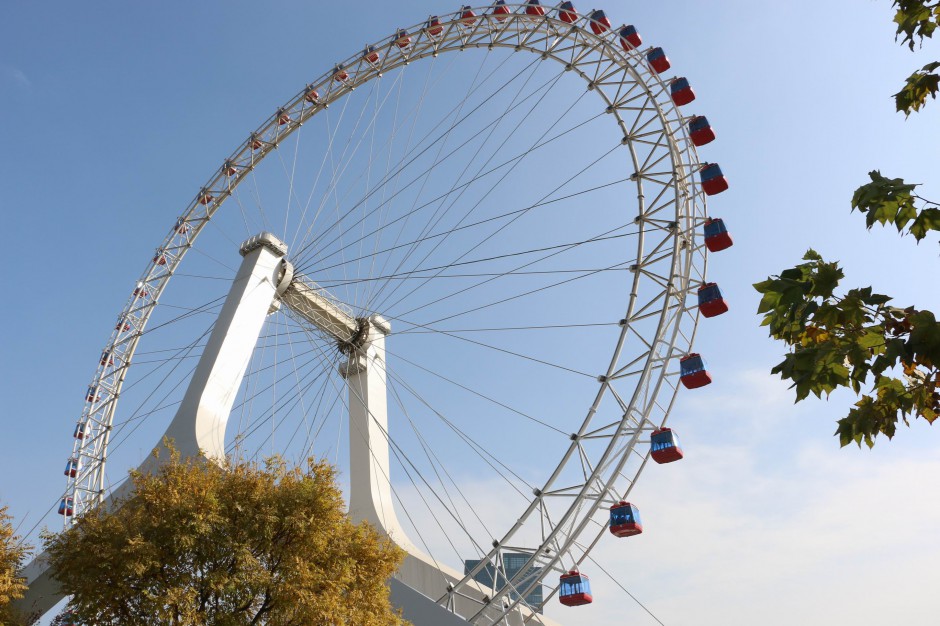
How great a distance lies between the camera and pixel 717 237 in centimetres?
2262

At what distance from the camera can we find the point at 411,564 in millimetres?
23000

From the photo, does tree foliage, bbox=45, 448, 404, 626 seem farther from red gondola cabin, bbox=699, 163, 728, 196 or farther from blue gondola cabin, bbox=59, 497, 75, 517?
blue gondola cabin, bbox=59, 497, 75, 517

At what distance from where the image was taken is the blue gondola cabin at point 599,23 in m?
26.4

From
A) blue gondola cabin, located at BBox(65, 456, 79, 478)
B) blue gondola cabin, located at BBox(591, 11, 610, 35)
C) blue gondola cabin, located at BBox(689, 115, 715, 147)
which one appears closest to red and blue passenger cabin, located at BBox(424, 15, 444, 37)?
blue gondola cabin, located at BBox(591, 11, 610, 35)

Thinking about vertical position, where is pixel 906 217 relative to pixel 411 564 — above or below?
below

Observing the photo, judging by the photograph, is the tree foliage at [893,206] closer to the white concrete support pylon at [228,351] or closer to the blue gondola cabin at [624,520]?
the blue gondola cabin at [624,520]

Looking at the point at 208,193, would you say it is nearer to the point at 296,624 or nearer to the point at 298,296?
the point at 298,296

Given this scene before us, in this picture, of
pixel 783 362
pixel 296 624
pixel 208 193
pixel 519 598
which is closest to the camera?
pixel 783 362

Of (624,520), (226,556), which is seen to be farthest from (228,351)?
(624,520)

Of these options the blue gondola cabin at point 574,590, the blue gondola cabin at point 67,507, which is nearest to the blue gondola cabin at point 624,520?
the blue gondola cabin at point 574,590

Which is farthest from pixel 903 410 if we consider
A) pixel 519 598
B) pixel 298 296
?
pixel 298 296

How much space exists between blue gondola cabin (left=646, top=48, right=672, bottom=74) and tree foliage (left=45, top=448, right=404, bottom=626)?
1733cm

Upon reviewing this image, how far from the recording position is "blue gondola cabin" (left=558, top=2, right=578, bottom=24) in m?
26.8

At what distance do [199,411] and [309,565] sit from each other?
9.58 metres
